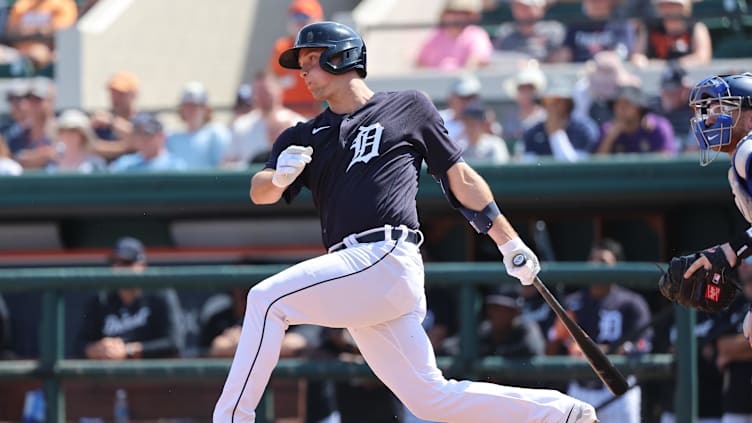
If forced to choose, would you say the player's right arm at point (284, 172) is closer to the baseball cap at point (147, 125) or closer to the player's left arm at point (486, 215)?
the player's left arm at point (486, 215)

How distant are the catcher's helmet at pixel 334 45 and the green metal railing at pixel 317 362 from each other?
212cm

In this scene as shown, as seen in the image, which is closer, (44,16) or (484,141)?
(484,141)

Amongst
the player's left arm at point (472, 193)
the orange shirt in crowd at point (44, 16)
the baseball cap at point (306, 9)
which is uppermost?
the orange shirt in crowd at point (44, 16)

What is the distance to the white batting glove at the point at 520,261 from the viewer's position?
17.2 feet

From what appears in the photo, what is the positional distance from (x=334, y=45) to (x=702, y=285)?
1609mm

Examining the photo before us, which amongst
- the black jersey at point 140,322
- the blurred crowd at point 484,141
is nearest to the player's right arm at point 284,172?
the blurred crowd at point 484,141

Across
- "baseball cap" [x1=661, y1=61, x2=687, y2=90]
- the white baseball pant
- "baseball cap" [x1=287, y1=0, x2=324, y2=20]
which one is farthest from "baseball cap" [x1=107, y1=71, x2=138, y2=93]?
the white baseball pant

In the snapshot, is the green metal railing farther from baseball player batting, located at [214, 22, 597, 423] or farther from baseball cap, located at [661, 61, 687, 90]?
baseball cap, located at [661, 61, 687, 90]

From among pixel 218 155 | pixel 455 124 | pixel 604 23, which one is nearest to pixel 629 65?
pixel 604 23

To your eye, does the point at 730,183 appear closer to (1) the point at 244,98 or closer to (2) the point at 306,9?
(1) the point at 244,98

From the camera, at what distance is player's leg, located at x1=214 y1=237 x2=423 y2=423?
4.89m

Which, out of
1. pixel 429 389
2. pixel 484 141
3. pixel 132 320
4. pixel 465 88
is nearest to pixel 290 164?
pixel 429 389

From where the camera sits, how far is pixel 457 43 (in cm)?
1050

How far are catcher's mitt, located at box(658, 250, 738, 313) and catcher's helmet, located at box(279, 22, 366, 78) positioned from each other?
141 cm
